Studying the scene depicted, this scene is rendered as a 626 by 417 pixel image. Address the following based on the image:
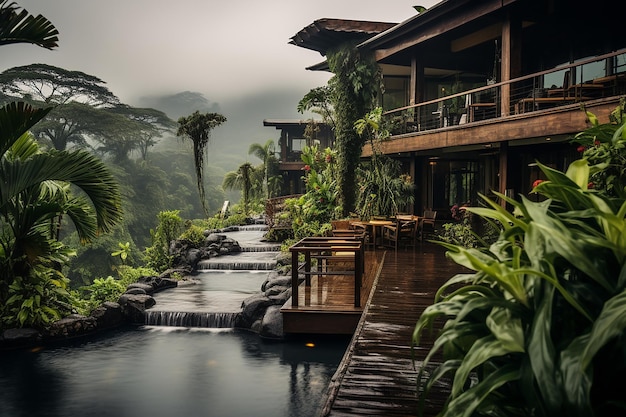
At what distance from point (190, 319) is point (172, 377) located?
8.71 feet

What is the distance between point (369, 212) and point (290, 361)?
7.31 meters

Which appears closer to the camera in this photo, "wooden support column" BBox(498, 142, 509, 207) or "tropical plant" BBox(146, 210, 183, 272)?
"wooden support column" BBox(498, 142, 509, 207)

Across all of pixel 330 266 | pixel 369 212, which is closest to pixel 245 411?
pixel 330 266

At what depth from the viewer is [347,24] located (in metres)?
17.5

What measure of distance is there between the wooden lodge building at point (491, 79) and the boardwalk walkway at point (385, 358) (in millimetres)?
4596

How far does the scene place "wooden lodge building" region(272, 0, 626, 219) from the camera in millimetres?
11133

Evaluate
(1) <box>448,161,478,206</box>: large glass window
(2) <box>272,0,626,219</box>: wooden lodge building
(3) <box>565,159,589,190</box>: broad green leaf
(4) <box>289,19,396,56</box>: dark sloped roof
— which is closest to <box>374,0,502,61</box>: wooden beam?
(2) <box>272,0,626,219</box>: wooden lodge building

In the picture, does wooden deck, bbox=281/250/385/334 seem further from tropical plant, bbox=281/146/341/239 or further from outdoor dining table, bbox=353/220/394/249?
tropical plant, bbox=281/146/341/239

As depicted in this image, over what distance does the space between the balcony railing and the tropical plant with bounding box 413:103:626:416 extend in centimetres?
821

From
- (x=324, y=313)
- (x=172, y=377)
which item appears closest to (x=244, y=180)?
(x=172, y=377)

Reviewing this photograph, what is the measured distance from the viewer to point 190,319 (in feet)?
35.2

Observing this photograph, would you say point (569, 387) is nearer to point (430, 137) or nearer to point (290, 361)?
point (290, 361)

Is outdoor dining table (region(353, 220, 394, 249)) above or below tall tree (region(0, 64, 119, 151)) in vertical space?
below

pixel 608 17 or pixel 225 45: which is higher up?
pixel 225 45
